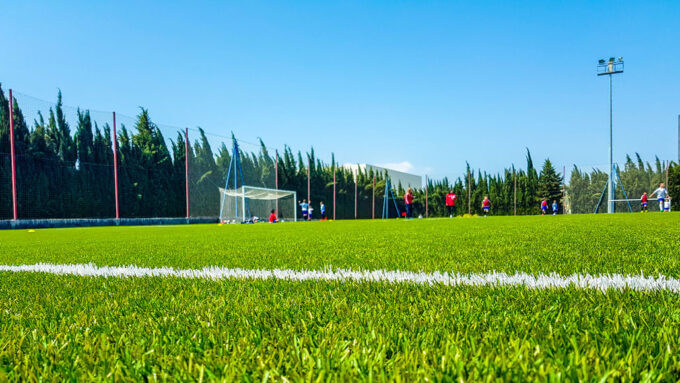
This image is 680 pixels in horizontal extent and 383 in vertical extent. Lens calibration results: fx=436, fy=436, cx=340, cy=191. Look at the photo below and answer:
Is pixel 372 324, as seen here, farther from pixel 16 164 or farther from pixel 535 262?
pixel 16 164

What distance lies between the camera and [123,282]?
2338 millimetres

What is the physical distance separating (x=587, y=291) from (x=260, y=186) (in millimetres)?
19767

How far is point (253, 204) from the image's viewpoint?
19.5 meters

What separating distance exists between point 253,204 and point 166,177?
397cm

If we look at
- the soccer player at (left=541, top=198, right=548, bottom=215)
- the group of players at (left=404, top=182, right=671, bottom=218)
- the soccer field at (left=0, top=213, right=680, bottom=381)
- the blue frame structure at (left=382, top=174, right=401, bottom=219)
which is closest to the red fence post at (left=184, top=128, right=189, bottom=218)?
the group of players at (left=404, top=182, right=671, bottom=218)

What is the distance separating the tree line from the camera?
512 inches

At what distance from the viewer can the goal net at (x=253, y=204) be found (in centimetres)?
1830

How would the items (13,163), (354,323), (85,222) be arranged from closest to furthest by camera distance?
(354,323) < (13,163) < (85,222)

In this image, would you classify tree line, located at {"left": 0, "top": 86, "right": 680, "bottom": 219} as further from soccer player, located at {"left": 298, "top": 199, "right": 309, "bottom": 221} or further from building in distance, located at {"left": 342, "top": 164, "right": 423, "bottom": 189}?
building in distance, located at {"left": 342, "top": 164, "right": 423, "bottom": 189}

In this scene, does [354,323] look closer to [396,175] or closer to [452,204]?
[452,204]

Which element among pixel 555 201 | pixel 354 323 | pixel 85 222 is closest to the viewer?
pixel 354 323

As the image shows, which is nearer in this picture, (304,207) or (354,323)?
(354,323)

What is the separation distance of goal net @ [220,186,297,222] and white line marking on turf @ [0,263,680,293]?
1526cm

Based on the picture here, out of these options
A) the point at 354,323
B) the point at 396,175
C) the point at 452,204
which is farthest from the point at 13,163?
the point at 396,175
